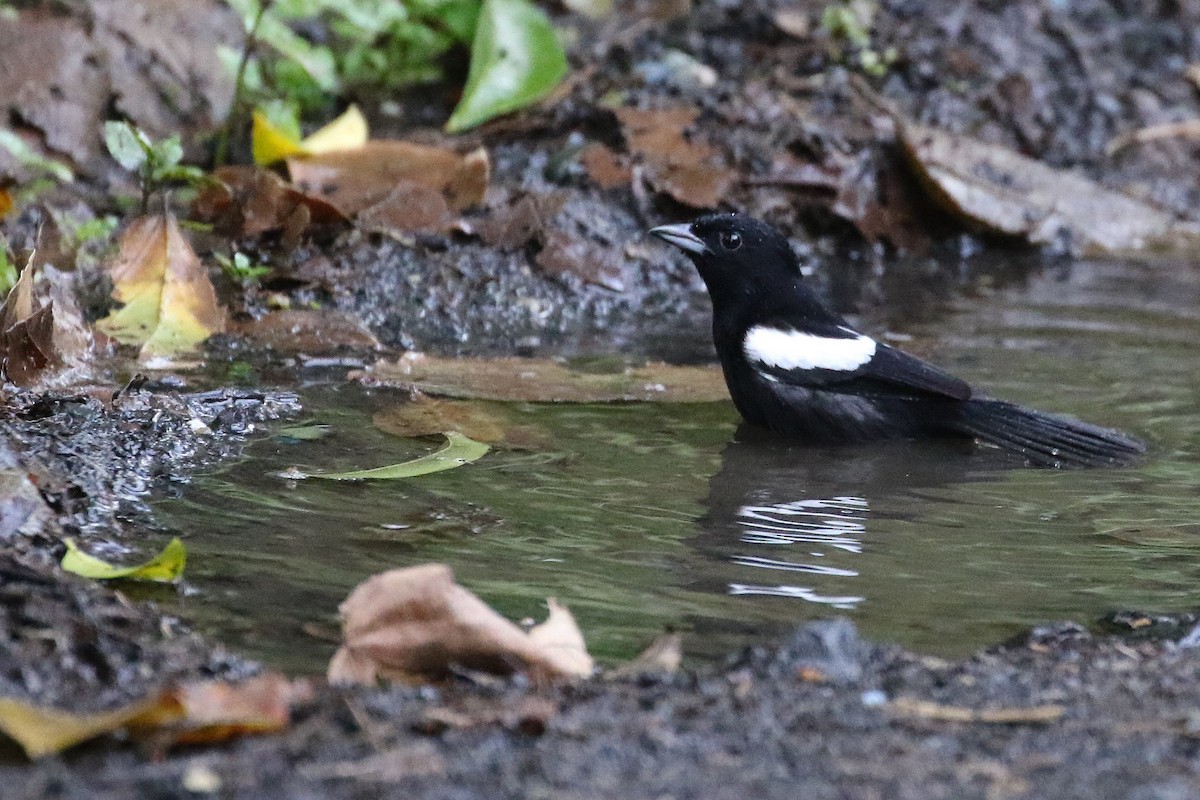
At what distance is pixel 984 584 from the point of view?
357 centimetres

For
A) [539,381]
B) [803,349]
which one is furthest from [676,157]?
[539,381]

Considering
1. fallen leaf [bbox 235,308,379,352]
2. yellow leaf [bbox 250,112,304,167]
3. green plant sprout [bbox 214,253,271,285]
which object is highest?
yellow leaf [bbox 250,112,304,167]

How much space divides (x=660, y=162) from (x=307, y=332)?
254 centimetres

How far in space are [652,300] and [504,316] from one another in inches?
36.2

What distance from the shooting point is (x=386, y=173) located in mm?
6961

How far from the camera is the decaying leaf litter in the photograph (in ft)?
20.8

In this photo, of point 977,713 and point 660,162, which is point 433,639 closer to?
point 977,713

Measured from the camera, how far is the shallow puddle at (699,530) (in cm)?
325

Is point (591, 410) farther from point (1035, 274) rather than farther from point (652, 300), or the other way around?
point (1035, 274)

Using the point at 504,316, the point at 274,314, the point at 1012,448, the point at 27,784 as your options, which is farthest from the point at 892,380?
the point at 27,784

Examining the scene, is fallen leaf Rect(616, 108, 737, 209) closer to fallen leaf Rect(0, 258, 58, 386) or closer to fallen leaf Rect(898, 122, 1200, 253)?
fallen leaf Rect(898, 122, 1200, 253)

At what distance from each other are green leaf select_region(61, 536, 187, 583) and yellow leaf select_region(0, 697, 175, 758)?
85cm

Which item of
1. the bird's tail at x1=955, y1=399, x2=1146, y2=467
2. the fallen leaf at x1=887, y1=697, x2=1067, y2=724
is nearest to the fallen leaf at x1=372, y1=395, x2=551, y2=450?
the bird's tail at x1=955, y1=399, x2=1146, y2=467

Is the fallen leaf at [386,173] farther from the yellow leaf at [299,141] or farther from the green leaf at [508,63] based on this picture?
the green leaf at [508,63]
